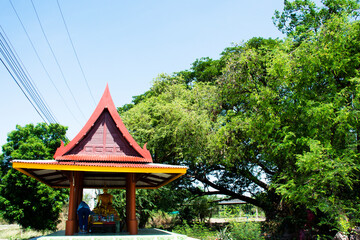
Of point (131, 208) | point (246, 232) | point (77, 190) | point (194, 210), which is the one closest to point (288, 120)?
point (246, 232)

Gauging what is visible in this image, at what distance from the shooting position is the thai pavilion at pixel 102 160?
26.3 feet

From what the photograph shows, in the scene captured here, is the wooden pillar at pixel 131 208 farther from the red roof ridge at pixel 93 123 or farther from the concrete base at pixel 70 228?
the concrete base at pixel 70 228

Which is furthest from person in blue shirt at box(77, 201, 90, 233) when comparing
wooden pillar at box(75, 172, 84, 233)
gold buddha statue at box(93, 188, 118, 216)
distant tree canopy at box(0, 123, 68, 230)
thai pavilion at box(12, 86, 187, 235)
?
distant tree canopy at box(0, 123, 68, 230)

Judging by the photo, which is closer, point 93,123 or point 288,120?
point 93,123

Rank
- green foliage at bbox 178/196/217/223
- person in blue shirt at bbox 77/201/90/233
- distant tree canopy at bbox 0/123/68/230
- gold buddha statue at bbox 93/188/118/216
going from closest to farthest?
1. person in blue shirt at bbox 77/201/90/233
2. gold buddha statue at bbox 93/188/118/216
3. distant tree canopy at bbox 0/123/68/230
4. green foliage at bbox 178/196/217/223

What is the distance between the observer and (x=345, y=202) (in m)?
11.6

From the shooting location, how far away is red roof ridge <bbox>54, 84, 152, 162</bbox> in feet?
28.8

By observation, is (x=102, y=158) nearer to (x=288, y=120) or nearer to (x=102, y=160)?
(x=102, y=160)

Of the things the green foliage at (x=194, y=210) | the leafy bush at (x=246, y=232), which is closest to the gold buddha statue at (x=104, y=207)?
the leafy bush at (x=246, y=232)

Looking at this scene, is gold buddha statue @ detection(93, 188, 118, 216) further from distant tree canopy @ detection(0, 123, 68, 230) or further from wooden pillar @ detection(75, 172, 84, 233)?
distant tree canopy @ detection(0, 123, 68, 230)

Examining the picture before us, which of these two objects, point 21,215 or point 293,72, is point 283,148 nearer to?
point 293,72

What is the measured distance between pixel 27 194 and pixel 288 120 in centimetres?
2107

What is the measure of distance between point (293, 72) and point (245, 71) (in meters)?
3.41

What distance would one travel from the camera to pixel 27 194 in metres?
23.4
